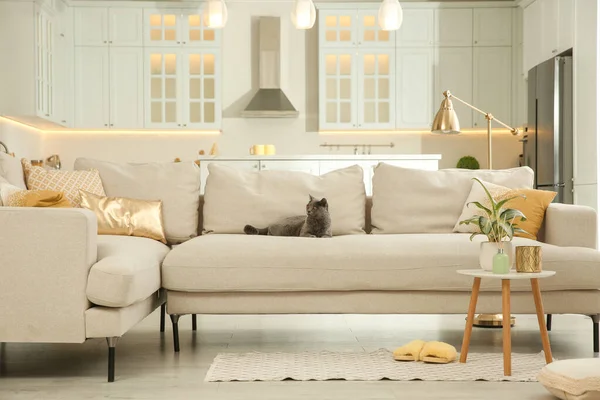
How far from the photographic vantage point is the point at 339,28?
28.0 ft

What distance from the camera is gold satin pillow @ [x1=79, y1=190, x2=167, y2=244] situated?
14.2 ft

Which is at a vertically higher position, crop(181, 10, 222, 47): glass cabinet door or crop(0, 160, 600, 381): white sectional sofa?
crop(181, 10, 222, 47): glass cabinet door

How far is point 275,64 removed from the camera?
28.3 ft

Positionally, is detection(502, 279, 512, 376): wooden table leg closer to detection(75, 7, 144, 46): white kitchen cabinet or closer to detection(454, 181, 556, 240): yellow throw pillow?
detection(454, 181, 556, 240): yellow throw pillow

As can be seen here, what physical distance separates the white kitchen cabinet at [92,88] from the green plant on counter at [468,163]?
3.65 metres

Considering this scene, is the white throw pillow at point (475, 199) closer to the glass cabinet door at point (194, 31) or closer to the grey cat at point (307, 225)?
the grey cat at point (307, 225)

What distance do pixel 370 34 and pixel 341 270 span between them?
511 centimetres

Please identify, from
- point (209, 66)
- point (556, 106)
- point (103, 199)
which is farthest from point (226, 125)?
point (103, 199)

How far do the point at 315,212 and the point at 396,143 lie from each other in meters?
4.51

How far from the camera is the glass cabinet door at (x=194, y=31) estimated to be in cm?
849

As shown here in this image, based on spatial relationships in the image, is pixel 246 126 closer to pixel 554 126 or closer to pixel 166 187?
pixel 554 126

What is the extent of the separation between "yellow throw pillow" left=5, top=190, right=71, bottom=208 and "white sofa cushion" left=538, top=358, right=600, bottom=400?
7.70 feet

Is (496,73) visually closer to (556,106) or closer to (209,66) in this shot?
(556,106)

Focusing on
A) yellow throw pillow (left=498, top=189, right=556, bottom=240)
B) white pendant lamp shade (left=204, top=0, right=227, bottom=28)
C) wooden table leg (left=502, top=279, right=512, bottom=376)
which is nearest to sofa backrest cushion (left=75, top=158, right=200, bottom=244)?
white pendant lamp shade (left=204, top=0, right=227, bottom=28)
